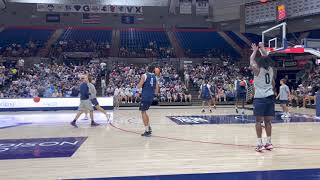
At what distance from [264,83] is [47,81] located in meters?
18.9

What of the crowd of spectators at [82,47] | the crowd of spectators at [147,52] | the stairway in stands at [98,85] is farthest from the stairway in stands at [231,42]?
the stairway in stands at [98,85]

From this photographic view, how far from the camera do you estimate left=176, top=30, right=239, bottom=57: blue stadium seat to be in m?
32.4

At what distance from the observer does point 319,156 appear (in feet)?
19.2

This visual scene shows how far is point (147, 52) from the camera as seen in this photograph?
1235 inches

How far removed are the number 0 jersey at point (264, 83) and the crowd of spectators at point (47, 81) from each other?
15.1m

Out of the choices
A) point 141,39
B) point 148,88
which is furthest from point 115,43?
point 148,88

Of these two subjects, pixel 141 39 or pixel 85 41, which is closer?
pixel 85 41

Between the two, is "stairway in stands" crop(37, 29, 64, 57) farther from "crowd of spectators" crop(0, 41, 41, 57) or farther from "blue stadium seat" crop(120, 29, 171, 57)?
"blue stadium seat" crop(120, 29, 171, 57)

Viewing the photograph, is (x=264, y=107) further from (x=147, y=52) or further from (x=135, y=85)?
(x=147, y=52)

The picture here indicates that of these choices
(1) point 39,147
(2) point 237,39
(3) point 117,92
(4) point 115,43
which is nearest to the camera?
(1) point 39,147

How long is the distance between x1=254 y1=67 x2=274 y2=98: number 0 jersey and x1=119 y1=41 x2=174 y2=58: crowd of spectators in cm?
2421

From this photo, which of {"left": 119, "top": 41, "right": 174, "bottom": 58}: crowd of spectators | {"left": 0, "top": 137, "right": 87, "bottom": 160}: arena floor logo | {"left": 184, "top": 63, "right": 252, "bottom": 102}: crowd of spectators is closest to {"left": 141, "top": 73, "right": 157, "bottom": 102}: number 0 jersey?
{"left": 0, "top": 137, "right": 87, "bottom": 160}: arena floor logo

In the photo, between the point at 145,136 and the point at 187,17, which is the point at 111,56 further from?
the point at 145,136

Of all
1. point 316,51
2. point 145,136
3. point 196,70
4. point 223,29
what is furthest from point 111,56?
point 145,136
